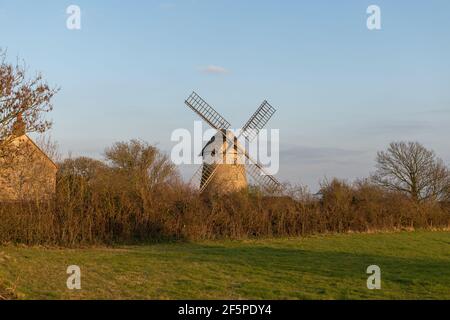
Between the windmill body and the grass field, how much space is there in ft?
35.5

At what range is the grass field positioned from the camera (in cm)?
970

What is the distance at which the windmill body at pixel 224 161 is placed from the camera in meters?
31.7

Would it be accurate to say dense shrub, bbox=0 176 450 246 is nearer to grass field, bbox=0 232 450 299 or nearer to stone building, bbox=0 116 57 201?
stone building, bbox=0 116 57 201

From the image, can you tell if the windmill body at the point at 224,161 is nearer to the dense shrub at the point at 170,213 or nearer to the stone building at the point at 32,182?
the dense shrub at the point at 170,213

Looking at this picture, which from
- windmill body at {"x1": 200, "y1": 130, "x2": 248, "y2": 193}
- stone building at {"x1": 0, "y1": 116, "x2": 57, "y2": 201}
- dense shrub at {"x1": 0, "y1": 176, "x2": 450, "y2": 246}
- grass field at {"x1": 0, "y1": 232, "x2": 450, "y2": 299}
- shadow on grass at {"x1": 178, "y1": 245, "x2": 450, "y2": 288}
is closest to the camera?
grass field at {"x1": 0, "y1": 232, "x2": 450, "y2": 299}

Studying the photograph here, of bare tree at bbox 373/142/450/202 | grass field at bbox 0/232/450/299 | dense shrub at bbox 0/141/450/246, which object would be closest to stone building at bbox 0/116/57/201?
dense shrub at bbox 0/141/450/246

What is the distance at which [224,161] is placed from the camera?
32.7 meters

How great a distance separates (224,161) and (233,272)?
20153 mm

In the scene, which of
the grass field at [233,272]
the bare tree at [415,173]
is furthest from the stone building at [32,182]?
the bare tree at [415,173]

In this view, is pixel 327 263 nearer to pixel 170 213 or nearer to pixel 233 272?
pixel 233 272

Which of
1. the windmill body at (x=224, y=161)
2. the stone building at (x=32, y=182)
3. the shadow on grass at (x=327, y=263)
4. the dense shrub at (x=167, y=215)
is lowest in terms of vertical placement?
the shadow on grass at (x=327, y=263)

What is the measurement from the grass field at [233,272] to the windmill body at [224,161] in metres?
10.8

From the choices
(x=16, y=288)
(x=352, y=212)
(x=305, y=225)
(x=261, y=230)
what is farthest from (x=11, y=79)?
(x=352, y=212)

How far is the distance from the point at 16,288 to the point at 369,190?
2519cm
